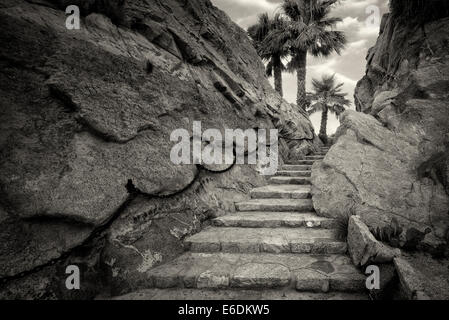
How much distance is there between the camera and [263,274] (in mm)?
2439

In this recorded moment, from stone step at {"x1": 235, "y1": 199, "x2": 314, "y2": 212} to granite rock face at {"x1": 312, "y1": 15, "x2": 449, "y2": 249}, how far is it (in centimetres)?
30

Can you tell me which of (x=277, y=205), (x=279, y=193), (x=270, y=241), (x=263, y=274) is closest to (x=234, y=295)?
(x=263, y=274)

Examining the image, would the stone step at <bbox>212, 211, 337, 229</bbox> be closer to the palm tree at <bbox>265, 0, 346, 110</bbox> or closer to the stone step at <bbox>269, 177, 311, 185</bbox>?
the stone step at <bbox>269, 177, 311, 185</bbox>

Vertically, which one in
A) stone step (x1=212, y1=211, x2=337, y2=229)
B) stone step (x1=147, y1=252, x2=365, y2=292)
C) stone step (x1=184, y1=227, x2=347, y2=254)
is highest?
stone step (x1=212, y1=211, x2=337, y2=229)

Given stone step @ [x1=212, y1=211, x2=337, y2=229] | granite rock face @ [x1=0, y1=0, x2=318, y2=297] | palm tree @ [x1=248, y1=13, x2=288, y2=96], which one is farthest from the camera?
palm tree @ [x1=248, y1=13, x2=288, y2=96]

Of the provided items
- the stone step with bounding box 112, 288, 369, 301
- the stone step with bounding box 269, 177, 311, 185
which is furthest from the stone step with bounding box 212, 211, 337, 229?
the stone step with bounding box 269, 177, 311, 185

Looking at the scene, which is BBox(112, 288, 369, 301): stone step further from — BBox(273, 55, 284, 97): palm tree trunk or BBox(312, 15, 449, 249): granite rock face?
BBox(273, 55, 284, 97): palm tree trunk

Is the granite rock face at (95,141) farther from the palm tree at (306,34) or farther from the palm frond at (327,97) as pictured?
the palm frond at (327,97)

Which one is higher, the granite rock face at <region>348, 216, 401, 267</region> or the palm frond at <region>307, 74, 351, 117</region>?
the palm frond at <region>307, 74, 351, 117</region>

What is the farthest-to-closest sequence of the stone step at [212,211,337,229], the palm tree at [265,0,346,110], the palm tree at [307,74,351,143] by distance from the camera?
the palm tree at [307,74,351,143]
the palm tree at [265,0,346,110]
the stone step at [212,211,337,229]

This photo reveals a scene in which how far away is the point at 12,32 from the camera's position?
2229 mm

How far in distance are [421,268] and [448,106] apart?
3.57 meters

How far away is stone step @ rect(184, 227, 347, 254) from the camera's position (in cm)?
288

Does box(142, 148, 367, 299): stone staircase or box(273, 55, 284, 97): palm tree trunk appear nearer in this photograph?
box(142, 148, 367, 299): stone staircase
